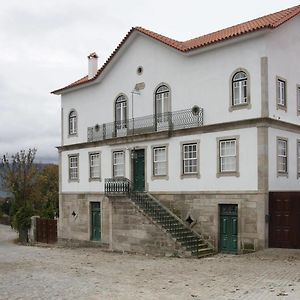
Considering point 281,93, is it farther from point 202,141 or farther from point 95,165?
point 95,165

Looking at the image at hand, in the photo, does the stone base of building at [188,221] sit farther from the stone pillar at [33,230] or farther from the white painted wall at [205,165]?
the stone pillar at [33,230]

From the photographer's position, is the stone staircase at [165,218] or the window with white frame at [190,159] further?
the window with white frame at [190,159]

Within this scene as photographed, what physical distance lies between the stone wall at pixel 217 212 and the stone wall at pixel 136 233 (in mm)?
1678

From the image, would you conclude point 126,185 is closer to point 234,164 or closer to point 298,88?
point 234,164

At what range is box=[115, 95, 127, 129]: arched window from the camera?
24859 millimetres

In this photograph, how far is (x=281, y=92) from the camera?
1973 cm

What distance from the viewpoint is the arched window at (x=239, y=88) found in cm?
1941

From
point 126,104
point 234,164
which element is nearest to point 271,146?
point 234,164

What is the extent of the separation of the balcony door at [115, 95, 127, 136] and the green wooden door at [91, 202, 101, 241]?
14.2 feet

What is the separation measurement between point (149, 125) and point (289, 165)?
6.80m

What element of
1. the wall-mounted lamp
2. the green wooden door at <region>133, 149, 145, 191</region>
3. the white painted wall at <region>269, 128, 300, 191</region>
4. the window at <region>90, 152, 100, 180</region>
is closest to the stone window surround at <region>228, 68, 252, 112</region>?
the white painted wall at <region>269, 128, 300, 191</region>

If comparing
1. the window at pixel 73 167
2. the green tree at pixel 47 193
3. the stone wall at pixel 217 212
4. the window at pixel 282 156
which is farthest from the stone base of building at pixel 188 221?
the green tree at pixel 47 193

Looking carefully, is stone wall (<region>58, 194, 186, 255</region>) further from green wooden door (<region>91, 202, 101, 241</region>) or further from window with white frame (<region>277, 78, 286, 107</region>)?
window with white frame (<region>277, 78, 286, 107</region>)

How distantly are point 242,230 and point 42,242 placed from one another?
1754cm
